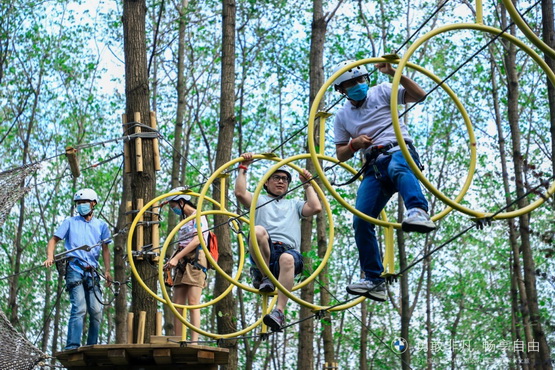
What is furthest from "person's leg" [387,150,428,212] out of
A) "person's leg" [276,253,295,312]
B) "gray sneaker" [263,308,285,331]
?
"gray sneaker" [263,308,285,331]

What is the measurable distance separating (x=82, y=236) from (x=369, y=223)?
358 cm

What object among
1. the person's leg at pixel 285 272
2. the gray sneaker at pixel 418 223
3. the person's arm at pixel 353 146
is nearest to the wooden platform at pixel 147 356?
the person's leg at pixel 285 272

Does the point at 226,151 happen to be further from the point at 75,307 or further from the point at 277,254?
the point at 277,254

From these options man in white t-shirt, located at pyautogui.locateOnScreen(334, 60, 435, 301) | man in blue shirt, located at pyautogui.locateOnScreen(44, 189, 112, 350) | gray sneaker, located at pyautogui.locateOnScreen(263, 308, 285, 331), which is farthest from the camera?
man in blue shirt, located at pyautogui.locateOnScreen(44, 189, 112, 350)

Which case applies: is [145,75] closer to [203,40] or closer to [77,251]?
[77,251]

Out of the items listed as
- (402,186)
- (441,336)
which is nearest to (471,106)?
(441,336)

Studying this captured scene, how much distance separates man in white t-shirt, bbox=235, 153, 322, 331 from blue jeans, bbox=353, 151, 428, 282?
927 millimetres

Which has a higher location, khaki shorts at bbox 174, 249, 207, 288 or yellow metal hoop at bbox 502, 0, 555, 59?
yellow metal hoop at bbox 502, 0, 555, 59

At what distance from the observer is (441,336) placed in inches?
1326

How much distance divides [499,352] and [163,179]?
553 inches

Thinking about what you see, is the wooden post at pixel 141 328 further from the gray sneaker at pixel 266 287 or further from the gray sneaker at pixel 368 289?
the gray sneaker at pixel 368 289

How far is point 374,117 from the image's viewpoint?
5.64 m

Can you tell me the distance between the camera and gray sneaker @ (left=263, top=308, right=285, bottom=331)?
21.1ft

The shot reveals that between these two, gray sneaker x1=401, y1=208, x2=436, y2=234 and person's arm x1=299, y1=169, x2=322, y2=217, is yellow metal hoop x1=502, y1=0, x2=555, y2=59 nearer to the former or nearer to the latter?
gray sneaker x1=401, y1=208, x2=436, y2=234
